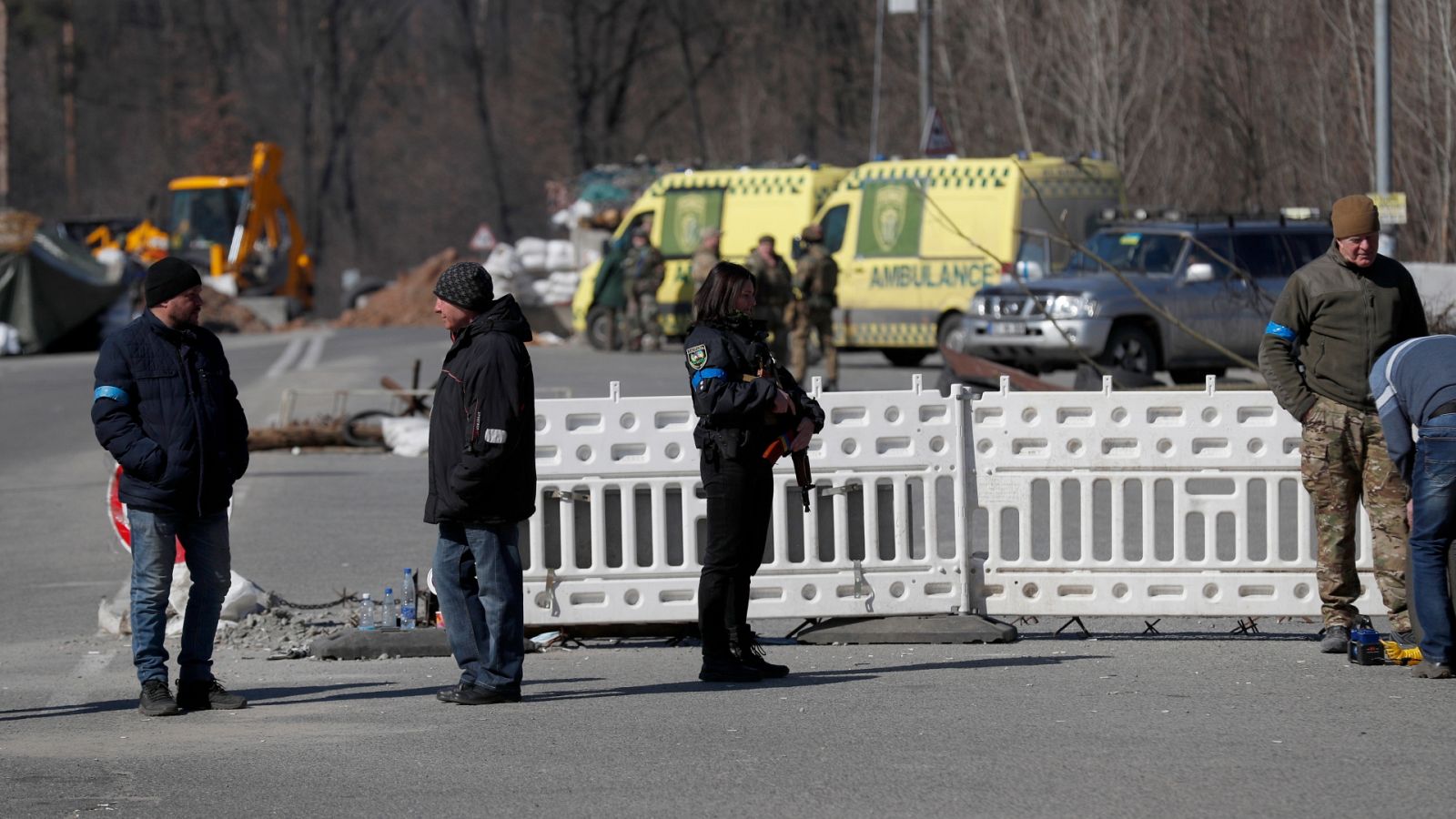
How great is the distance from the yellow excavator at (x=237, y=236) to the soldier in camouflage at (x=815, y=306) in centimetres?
2423

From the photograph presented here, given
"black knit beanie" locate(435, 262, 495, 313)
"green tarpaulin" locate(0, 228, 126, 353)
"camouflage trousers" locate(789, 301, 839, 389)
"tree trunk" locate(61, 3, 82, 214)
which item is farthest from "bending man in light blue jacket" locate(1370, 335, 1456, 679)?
"tree trunk" locate(61, 3, 82, 214)

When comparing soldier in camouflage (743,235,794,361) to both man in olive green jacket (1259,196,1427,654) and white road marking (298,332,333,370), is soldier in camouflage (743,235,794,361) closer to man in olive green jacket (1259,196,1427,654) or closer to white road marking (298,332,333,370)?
white road marking (298,332,333,370)

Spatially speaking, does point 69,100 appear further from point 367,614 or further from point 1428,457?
point 1428,457

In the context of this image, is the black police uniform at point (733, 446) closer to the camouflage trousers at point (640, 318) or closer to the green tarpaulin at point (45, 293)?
the camouflage trousers at point (640, 318)

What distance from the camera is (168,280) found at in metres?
7.55

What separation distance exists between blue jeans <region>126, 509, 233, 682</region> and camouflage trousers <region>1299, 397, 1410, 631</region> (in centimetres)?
436

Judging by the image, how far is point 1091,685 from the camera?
7.86 metres

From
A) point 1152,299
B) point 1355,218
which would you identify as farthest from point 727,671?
point 1152,299

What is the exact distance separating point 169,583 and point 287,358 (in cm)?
2434

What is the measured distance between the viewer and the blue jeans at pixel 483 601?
754 cm

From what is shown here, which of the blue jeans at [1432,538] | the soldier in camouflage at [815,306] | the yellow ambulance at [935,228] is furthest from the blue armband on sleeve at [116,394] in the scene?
the yellow ambulance at [935,228]

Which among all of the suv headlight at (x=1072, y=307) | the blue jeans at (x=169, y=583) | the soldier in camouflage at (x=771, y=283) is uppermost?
the soldier in camouflage at (x=771, y=283)

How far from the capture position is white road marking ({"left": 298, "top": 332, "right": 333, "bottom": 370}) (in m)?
29.1

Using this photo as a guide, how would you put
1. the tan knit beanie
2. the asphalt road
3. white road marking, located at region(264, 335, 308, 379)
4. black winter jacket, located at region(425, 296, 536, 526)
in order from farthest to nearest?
white road marking, located at region(264, 335, 308, 379), the tan knit beanie, black winter jacket, located at region(425, 296, 536, 526), the asphalt road
